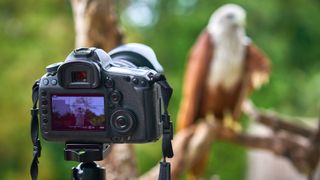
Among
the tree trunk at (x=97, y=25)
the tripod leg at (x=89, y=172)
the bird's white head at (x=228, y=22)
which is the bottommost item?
the tripod leg at (x=89, y=172)

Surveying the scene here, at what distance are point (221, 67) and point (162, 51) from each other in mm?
1567

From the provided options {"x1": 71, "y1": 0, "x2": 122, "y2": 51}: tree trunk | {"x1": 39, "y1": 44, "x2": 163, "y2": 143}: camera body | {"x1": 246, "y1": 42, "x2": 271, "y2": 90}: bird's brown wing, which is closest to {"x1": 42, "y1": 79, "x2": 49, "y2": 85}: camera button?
{"x1": 39, "y1": 44, "x2": 163, "y2": 143}: camera body

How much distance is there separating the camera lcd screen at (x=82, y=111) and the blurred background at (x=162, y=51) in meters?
2.81

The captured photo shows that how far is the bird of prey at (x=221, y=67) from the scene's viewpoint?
2.74 metres

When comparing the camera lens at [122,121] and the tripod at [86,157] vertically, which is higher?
the camera lens at [122,121]

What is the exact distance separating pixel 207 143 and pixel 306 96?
2179mm

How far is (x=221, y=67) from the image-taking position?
281 cm

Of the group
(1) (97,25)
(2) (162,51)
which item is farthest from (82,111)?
(2) (162,51)

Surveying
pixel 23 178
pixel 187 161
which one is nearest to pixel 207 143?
pixel 187 161

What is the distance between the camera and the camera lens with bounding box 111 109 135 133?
91 cm

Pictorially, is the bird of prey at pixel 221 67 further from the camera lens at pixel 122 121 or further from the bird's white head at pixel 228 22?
the camera lens at pixel 122 121

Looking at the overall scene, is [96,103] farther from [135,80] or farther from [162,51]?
[162,51]

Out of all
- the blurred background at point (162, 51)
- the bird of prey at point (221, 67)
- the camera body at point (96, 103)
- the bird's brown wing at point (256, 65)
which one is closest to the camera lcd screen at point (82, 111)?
the camera body at point (96, 103)

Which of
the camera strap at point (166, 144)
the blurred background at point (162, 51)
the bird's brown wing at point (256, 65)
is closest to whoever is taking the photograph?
the camera strap at point (166, 144)
